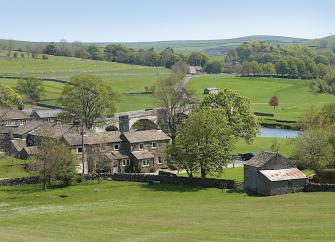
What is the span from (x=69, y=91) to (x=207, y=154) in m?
39.2

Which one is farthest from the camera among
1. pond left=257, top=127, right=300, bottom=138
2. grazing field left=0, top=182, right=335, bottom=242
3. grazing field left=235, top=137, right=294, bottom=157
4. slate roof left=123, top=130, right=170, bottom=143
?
pond left=257, top=127, right=300, bottom=138

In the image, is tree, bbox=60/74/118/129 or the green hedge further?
tree, bbox=60/74/118/129

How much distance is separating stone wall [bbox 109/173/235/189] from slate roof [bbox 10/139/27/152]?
70.8 feet

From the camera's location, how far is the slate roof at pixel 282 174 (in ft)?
186

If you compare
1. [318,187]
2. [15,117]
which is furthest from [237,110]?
[15,117]

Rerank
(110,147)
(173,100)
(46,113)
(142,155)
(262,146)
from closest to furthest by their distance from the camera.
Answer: (142,155)
(110,147)
(173,100)
(262,146)
(46,113)

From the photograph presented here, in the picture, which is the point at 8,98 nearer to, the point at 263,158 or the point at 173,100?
the point at 173,100

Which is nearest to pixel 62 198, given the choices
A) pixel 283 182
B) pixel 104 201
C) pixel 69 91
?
pixel 104 201

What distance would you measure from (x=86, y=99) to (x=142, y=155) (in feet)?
64.0

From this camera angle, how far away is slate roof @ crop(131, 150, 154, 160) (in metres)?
79.9

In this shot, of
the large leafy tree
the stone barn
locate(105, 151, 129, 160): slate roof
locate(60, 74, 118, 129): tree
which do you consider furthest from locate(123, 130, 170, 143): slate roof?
the stone barn

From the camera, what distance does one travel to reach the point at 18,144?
86.4m

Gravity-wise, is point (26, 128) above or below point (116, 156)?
above

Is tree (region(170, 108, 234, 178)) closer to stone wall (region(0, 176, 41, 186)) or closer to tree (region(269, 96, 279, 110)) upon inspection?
stone wall (region(0, 176, 41, 186))
